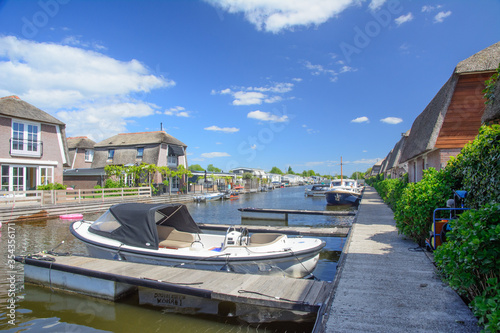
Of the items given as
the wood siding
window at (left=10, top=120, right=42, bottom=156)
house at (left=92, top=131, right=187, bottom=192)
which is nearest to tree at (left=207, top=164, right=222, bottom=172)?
house at (left=92, top=131, right=187, bottom=192)

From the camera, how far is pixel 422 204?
7.71 m

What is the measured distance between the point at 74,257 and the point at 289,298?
6.20 meters

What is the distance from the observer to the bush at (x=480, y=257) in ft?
9.39

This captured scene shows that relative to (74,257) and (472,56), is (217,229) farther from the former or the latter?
(472,56)

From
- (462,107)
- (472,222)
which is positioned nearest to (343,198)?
(462,107)

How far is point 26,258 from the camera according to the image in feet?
25.9

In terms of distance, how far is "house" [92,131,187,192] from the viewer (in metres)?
37.1

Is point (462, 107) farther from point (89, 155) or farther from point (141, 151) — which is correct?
point (89, 155)

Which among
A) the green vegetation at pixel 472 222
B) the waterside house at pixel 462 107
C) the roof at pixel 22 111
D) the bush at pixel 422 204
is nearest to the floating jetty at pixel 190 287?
the green vegetation at pixel 472 222

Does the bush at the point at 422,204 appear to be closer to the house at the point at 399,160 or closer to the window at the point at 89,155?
the house at the point at 399,160

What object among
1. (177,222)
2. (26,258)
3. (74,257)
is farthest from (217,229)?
(26,258)

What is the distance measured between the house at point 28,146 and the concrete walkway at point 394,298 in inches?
971

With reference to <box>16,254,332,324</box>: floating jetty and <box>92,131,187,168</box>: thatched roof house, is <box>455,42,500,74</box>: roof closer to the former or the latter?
<box>16,254,332,324</box>: floating jetty

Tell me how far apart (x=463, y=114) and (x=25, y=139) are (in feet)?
92.0
